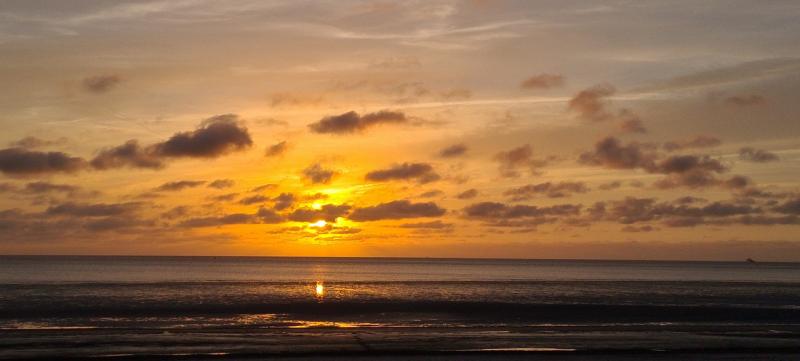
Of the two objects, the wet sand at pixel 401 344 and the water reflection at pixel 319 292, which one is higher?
the water reflection at pixel 319 292

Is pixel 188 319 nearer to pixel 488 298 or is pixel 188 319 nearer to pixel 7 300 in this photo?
pixel 7 300

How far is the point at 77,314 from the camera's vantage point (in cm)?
5306

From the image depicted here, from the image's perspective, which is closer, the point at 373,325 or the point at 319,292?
the point at 373,325

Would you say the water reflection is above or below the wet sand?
above

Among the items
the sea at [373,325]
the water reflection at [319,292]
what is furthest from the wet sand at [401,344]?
the water reflection at [319,292]

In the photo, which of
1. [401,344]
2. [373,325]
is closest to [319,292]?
[373,325]

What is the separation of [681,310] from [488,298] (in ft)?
66.6

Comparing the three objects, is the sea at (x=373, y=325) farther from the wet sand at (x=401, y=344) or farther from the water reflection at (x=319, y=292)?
the water reflection at (x=319, y=292)

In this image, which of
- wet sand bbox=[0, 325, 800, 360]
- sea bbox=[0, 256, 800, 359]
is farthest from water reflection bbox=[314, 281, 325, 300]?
wet sand bbox=[0, 325, 800, 360]

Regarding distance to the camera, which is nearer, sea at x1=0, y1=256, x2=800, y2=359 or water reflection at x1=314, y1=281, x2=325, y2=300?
sea at x1=0, y1=256, x2=800, y2=359

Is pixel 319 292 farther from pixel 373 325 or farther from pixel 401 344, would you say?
pixel 401 344

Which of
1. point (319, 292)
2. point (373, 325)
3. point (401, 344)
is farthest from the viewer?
point (319, 292)

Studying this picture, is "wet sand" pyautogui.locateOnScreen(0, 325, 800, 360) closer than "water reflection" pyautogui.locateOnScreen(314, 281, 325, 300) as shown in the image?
Yes

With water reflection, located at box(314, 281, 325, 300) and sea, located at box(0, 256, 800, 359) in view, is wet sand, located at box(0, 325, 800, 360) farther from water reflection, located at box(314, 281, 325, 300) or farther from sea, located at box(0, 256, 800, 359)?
water reflection, located at box(314, 281, 325, 300)
